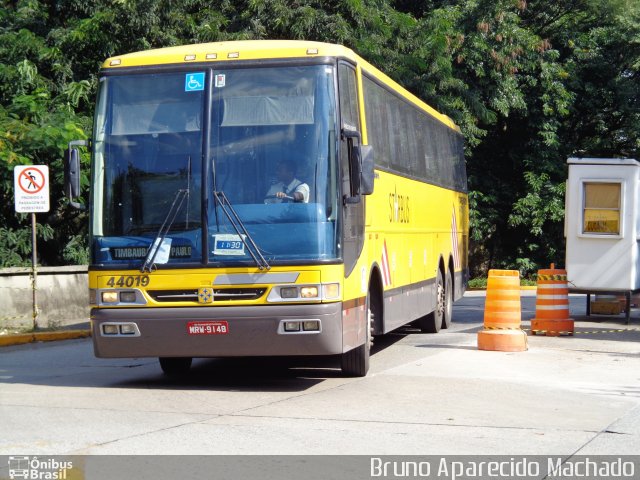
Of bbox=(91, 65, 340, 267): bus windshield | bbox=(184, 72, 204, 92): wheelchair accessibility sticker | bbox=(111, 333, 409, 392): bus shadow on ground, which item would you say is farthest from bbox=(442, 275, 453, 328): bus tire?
bbox=(184, 72, 204, 92): wheelchair accessibility sticker

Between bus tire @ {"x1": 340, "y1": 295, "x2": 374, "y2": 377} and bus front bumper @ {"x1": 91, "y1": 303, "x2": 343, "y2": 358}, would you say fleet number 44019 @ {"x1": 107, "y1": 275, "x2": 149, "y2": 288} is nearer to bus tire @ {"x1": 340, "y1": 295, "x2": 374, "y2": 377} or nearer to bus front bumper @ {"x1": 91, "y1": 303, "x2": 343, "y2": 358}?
bus front bumper @ {"x1": 91, "y1": 303, "x2": 343, "y2": 358}

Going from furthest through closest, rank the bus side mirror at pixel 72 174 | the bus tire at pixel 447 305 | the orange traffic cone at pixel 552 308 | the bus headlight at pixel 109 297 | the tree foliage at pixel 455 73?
the tree foliage at pixel 455 73, the bus tire at pixel 447 305, the orange traffic cone at pixel 552 308, the bus side mirror at pixel 72 174, the bus headlight at pixel 109 297

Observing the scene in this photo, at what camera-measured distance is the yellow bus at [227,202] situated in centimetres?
1110

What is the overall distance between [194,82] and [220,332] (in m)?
2.65

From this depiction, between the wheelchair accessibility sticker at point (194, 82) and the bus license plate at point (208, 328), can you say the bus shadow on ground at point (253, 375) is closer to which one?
the bus license plate at point (208, 328)

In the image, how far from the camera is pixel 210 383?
12.4 metres

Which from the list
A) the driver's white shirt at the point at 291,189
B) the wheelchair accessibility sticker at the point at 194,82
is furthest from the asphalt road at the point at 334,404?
the wheelchair accessibility sticker at the point at 194,82

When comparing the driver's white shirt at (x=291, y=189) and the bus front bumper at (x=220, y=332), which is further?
the driver's white shirt at (x=291, y=189)

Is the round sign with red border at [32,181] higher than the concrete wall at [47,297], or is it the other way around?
the round sign with red border at [32,181]

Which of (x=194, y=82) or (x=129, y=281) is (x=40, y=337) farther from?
(x=194, y=82)

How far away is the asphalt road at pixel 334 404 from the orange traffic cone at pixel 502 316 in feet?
0.78
